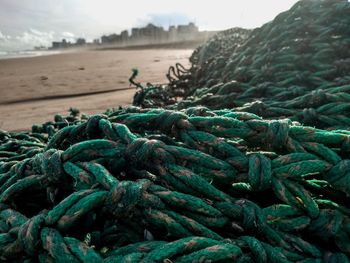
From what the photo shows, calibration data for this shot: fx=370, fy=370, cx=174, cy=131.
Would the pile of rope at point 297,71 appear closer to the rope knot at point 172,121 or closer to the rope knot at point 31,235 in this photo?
the rope knot at point 172,121

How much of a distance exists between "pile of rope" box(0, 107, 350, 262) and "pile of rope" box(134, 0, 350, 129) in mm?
552

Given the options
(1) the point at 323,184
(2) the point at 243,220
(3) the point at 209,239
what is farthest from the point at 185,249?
(1) the point at 323,184

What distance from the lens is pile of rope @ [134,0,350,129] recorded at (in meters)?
1.53

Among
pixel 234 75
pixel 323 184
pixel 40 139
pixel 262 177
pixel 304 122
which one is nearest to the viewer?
pixel 262 177

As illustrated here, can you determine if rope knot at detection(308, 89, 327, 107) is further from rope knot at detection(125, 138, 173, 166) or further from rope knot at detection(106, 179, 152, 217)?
rope knot at detection(106, 179, 152, 217)

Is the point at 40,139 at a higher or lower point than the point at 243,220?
lower

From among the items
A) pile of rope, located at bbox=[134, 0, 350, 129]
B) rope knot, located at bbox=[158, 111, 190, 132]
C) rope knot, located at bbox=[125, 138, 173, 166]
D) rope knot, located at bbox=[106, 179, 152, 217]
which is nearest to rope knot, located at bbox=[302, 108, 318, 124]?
pile of rope, located at bbox=[134, 0, 350, 129]

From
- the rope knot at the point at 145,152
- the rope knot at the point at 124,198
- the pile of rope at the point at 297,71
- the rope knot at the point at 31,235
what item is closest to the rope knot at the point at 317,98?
the pile of rope at the point at 297,71

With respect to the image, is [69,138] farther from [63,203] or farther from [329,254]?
[329,254]

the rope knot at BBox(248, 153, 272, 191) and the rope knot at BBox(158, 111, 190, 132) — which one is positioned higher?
the rope knot at BBox(158, 111, 190, 132)

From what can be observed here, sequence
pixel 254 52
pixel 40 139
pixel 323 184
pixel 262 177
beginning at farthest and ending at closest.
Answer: pixel 254 52
pixel 40 139
pixel 323 184
pixel 262 177

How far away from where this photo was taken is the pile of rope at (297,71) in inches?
60.2

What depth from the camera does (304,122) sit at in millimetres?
1456

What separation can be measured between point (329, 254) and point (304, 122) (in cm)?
70
